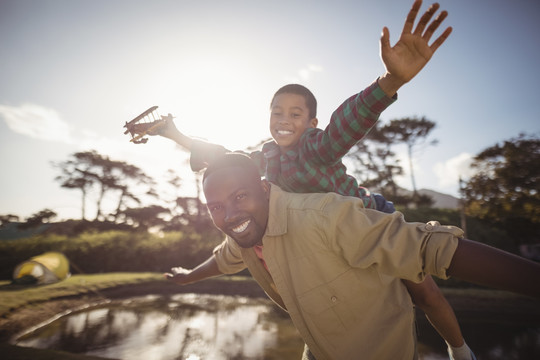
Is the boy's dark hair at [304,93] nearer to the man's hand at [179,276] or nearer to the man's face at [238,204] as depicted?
the man's face at [238,204]

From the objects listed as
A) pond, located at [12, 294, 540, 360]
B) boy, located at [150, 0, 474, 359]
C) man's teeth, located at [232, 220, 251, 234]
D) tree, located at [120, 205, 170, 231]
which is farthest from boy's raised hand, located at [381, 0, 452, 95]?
tree, located at [120, 205, 170, 231]

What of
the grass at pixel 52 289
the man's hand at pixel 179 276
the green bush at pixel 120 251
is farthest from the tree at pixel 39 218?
the man's hand at pixel 179 276

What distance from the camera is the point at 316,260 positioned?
4.50 feet

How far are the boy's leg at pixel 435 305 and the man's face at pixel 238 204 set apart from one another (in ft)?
3.21

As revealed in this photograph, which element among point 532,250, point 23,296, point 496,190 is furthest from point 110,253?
point 532,250

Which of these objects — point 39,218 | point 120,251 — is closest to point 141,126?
point 120,251

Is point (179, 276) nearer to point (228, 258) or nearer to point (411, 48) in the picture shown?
point (228, 258)

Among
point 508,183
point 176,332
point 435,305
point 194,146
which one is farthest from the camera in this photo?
point 508,183

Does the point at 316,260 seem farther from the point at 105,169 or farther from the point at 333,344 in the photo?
the point at 105,169

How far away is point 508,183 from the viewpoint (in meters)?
8.84

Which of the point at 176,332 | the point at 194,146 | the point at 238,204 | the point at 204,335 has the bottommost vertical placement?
the point at 204,335

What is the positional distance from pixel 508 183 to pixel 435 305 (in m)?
9.74

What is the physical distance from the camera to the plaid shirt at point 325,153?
140cm

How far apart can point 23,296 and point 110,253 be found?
6.66 meters
